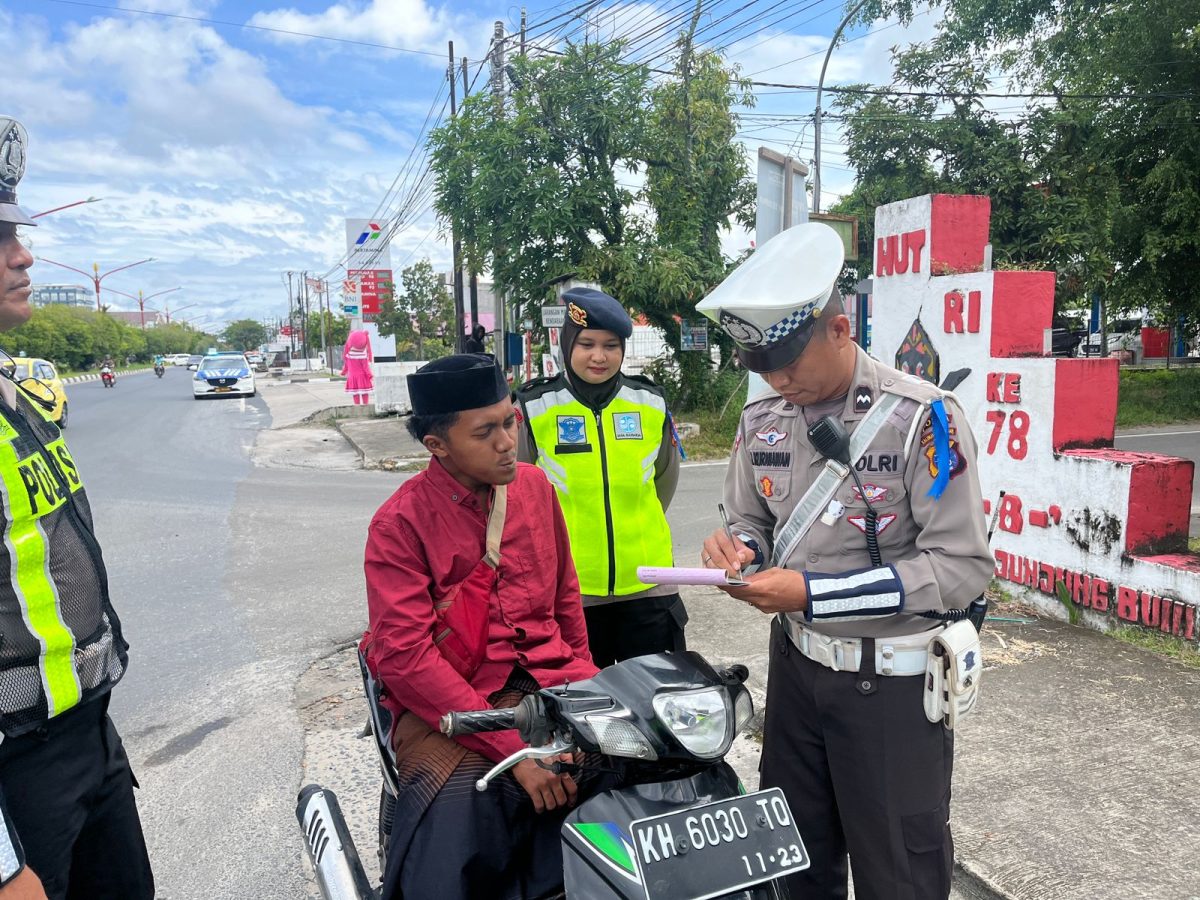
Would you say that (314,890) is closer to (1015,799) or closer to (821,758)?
(821,758)

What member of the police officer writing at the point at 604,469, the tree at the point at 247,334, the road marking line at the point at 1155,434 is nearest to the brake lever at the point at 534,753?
the police officer writing at the point at 604,469

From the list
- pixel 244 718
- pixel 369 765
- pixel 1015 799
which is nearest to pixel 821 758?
pixel 1015 799

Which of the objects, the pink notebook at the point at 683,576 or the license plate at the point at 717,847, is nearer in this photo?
the license plate at the point at 717,847

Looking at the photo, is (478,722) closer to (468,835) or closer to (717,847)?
(468,835)

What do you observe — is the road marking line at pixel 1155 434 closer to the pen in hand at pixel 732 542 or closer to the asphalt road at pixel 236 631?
the asphalt road at pixel 236 631

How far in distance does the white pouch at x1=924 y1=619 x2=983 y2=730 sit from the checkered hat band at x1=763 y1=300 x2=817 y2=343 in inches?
27.1

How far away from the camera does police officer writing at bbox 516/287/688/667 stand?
2.82 metres

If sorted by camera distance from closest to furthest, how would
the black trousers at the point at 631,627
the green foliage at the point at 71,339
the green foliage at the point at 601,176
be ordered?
the black trousers at the point at 631,627 → the green foliage at the point at 601,176 → the green foliage at the point at 71,339

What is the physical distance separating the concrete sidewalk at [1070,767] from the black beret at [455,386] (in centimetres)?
196

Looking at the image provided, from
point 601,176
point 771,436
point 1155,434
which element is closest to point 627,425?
point 771,436

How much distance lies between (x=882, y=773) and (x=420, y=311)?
29.3 m

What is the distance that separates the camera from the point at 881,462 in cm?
176

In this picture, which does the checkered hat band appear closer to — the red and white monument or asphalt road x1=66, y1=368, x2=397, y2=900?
asphalt road x1=66, y1=368, x2=397, y2=900

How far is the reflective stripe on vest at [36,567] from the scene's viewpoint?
158cm
